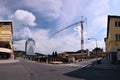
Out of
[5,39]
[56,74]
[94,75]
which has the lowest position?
[94,75]

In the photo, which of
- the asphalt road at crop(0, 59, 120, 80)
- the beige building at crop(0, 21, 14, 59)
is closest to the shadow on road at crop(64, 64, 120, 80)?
the asphalt road at crop(0, 59, 120, 80)

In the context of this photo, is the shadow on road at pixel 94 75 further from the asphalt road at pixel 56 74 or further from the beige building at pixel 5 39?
the beige building at pixel 5 39

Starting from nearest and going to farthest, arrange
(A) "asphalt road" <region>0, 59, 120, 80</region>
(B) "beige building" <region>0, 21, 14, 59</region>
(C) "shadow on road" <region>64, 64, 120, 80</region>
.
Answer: (A) "asphalt road" <region>0, 59, 120, 80</region>, (C) "shadow on road" <region>64, 64, 120, 80</region>, (B) "beige building" <region>0, 21, 14, 59</region>

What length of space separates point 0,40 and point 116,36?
5746cm

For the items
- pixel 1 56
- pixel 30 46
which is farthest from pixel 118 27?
pixel 30 46

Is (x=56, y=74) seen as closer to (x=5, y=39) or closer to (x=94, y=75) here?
(x=94, y=75)

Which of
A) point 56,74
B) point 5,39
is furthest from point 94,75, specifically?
point 5,39

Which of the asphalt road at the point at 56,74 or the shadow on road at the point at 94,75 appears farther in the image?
the shadow on road at the point at 94,75

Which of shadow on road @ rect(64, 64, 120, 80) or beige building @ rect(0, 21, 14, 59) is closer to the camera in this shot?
shadow on road @ rect(64, 64, 120, 80)

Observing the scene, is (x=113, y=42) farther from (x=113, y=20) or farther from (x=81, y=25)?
(x=81, y=25)

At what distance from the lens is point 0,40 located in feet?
334

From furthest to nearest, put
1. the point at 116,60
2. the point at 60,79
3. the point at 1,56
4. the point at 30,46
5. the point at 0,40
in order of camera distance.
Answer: the point at 30,46 → the point at 1,56 → the point at 0,40 → the point at 116,60 → the point at 60,79

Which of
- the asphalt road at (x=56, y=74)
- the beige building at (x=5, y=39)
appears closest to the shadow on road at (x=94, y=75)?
the asphalt road at (x=56, y=74)

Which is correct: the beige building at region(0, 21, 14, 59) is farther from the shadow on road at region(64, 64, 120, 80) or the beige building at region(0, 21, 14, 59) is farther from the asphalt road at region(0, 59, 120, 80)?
the shadow on road at region(64, 64, 120, 80)
